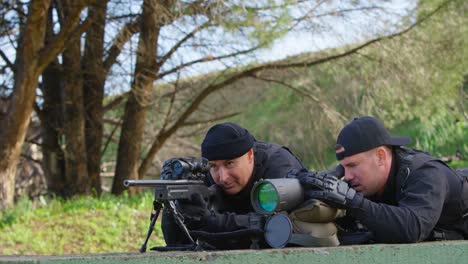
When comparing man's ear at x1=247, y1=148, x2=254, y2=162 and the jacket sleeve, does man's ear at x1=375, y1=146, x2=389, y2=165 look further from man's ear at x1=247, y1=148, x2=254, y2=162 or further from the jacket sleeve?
man's ear at x1=247, y1=148, x2=254, y2=162

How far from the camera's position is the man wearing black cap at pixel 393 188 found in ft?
10.8

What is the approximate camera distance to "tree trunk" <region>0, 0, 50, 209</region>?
9.51 m

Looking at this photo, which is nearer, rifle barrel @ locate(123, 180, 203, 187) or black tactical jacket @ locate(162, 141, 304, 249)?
rifle barrel @ locate(123, 180, 203, 187)

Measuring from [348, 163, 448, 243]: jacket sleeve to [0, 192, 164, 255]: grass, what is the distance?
6165 mm

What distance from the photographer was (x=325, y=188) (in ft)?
10.4

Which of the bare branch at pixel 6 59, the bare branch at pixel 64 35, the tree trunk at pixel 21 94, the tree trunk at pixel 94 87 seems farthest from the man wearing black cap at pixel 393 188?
the bare branch at pixel 6 59

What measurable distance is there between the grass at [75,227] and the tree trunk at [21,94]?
467 millimetres

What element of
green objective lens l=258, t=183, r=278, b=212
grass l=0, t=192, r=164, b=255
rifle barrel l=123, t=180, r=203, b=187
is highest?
rifle barrel l=123, t=180, r=203, b=187

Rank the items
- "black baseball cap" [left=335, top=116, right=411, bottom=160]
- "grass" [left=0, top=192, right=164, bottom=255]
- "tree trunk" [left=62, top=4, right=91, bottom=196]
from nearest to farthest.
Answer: "black baseball cap" [left=335, top=116, right=411, bottom=160], "grass" [left=0, top=192, right=164, bottom=255], "tree trunk" [left=62, top=4, right=91, bottom=196]

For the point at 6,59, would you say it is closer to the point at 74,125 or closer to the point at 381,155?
the point at 74,125

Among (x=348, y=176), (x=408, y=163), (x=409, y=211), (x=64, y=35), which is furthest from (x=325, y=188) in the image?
(x=64, y=35)

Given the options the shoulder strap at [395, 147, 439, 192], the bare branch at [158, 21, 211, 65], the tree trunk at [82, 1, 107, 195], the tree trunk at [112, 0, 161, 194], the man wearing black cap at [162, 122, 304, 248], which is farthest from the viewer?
the tree trunk at [82, 1, 107, 195]

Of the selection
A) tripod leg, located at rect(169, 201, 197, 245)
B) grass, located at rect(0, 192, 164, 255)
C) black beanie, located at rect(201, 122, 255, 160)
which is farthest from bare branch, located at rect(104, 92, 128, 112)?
tripod leg, located at rect(169, 201, 197, 245)

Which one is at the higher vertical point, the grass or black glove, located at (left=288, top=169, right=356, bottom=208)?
black glove, located at (left=288, top=169, right=356, bottom=208)
